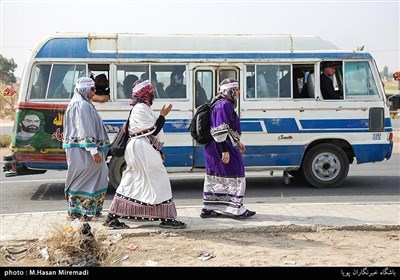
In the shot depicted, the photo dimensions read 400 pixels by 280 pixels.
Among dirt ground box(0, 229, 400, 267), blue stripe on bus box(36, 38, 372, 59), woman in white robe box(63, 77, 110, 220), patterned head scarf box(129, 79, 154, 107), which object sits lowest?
dirt ground box(0, 229, 400, 267)

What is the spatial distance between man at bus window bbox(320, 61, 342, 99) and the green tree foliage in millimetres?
42793

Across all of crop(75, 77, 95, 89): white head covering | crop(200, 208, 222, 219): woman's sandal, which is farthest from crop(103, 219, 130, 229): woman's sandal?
crop(75, 77, 95, 89): white head covering

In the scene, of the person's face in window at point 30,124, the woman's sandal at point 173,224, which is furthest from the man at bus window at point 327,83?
the person's face in window at point 30,124

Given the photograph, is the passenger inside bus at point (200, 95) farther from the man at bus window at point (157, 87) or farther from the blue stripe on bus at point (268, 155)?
the blue stripe on bus at point (268, 155)

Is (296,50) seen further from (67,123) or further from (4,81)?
(4,81)

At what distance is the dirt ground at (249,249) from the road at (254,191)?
2714mm

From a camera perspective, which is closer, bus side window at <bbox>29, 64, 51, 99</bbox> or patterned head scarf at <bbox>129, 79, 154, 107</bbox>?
patterned head scarf at <bbox>129, 79, 154, 107</bbox>

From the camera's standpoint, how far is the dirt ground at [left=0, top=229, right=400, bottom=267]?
5.79 m

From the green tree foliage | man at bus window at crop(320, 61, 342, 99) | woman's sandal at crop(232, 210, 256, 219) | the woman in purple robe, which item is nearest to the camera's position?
the woman in purple robe

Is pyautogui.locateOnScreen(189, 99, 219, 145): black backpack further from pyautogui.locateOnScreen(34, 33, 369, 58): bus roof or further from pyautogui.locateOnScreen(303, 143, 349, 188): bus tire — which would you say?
pyautogui.locateOnScreen(303, 143, 349, 188): bus tire

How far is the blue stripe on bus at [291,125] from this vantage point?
1042 cm

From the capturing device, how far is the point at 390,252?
6.20 meters

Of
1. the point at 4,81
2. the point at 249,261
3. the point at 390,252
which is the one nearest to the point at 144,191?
the point at 249,261

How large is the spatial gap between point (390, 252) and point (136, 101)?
3319mm
